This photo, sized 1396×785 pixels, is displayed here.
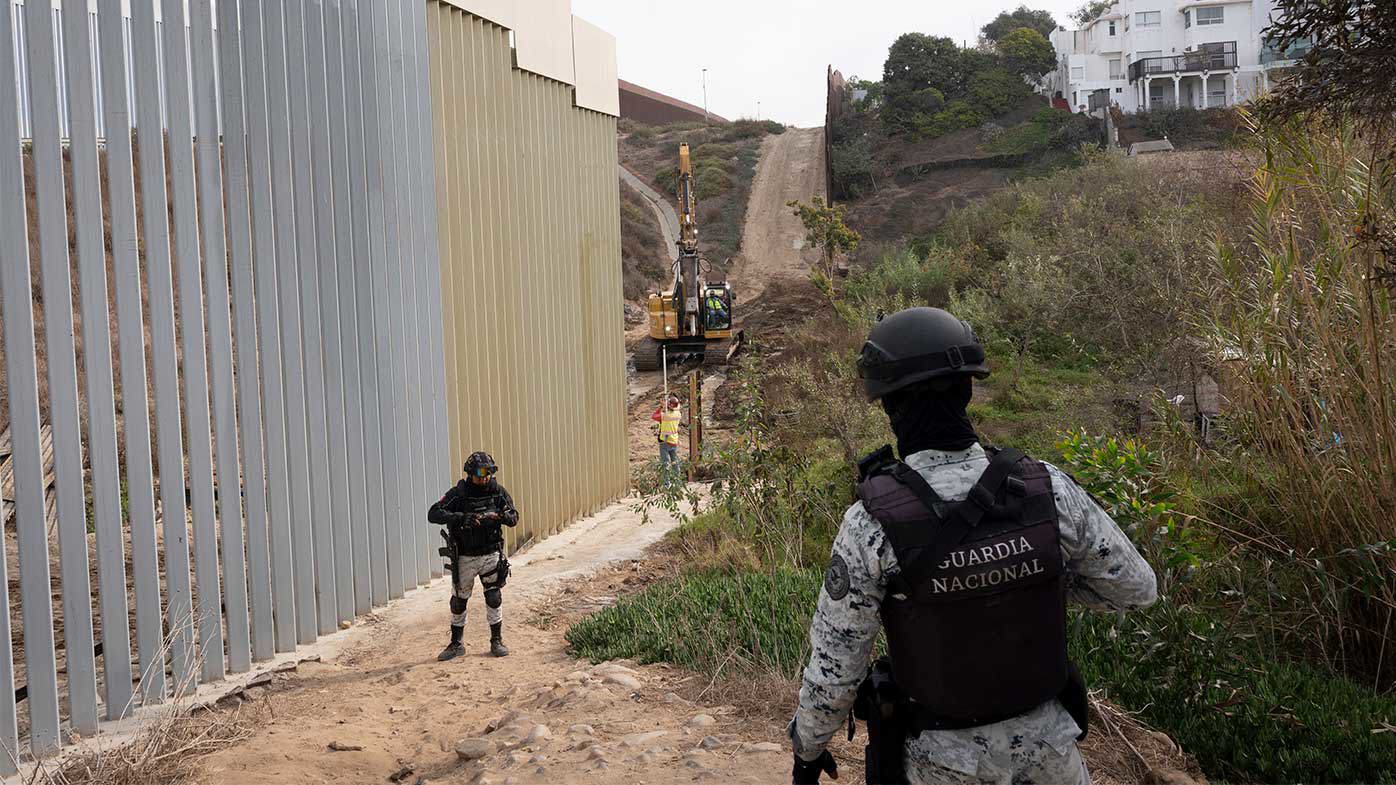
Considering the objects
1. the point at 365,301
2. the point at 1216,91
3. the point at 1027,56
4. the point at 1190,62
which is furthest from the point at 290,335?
the point at 1027,56

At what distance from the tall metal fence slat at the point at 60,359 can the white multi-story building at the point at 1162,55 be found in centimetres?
4639

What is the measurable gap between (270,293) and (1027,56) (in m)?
51.3

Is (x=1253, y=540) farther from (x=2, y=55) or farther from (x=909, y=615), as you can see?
(x=2, y=55)

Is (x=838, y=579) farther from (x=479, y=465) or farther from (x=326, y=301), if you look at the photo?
(x=326, y=301)

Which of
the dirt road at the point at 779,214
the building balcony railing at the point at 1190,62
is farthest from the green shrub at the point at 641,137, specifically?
the building balcony railing at the point at 1190,62

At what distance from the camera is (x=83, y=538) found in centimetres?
568

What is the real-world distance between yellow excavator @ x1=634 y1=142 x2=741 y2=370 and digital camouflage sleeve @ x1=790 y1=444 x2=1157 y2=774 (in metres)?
21.5

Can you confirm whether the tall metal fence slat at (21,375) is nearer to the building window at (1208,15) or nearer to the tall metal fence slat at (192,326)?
the tall metal fence slat at (192,326)

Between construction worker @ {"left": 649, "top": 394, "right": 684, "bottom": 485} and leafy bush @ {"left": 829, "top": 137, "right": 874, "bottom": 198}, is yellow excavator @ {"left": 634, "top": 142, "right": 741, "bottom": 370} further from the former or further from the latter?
leafy bush @ {"left": 829, "top": 137, "right": 874, "bottom": 198}

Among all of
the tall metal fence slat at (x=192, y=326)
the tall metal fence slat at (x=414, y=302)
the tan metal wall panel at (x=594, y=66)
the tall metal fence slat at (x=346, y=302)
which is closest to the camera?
the tall metal fence slat at (x=192, y=326)

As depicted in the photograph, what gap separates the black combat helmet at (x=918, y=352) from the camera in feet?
8.41

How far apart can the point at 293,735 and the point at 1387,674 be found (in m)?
5.00

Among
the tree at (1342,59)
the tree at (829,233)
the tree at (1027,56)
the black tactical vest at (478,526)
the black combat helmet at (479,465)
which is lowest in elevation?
the black tactical vest at (478,526)

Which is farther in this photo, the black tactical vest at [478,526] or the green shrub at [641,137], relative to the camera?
the green shrub at [641,137]
